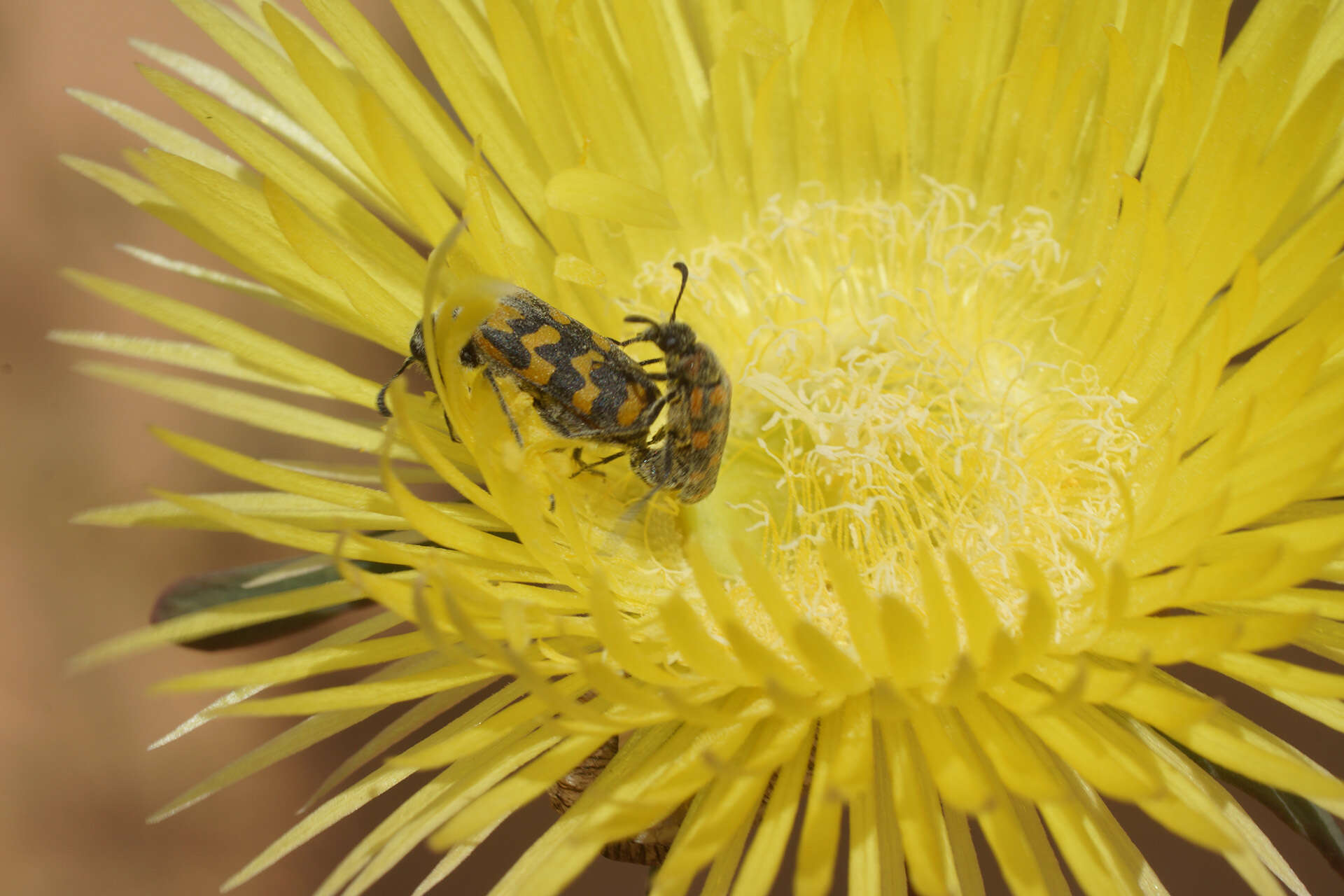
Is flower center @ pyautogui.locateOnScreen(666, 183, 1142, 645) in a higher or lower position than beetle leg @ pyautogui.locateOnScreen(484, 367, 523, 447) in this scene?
higher

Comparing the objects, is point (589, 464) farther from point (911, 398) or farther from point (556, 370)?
point (911, 398)

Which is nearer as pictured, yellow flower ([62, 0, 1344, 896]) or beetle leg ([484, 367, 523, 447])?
yellow flower ([62, 0, 1344, 896])

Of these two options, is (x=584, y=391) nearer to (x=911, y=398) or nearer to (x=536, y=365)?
(x=536, y=365)

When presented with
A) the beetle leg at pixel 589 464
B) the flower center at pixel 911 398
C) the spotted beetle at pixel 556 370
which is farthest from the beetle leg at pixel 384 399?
the flower center at pixel 911 398

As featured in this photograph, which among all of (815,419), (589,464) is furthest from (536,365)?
(815,419)

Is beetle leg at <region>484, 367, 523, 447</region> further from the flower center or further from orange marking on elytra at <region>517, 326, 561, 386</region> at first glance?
the flower center

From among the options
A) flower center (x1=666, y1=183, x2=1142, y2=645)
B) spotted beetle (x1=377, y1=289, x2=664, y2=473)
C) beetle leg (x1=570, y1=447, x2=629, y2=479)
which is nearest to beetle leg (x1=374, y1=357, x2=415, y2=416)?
spotted beetle (x1=377, y1=289, x2=664, y2=473)

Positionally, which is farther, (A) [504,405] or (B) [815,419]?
(B) [815,419]
